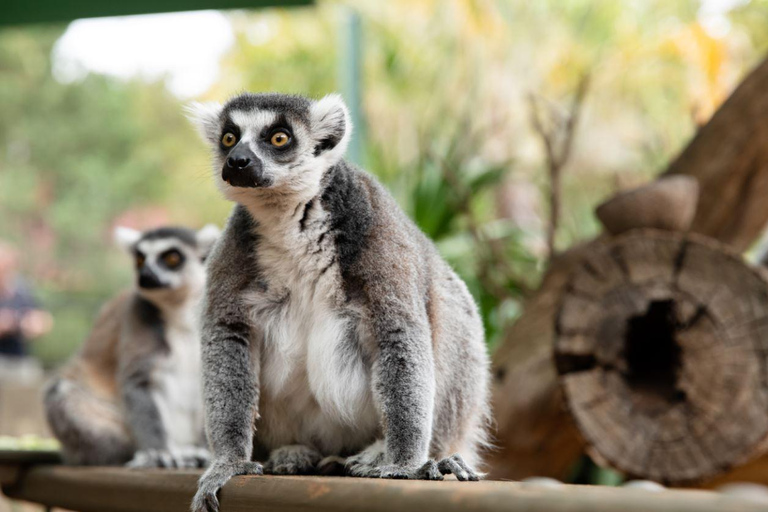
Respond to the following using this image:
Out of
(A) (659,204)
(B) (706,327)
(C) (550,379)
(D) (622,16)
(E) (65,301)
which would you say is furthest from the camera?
(D) (622,16)

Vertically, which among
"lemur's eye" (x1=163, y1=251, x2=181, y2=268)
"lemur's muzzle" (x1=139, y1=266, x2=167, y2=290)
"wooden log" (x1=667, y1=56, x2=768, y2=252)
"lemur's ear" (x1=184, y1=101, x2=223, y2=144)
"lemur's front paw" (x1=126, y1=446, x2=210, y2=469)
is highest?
"wooden log" (x1=667, y1=56, x2=768, y2=252)

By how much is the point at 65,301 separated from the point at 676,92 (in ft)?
36.6

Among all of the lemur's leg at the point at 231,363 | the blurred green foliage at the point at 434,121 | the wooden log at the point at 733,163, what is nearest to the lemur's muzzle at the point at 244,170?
the lemur's leg at the point at 231,363

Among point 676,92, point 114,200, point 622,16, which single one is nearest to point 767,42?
point 676,92

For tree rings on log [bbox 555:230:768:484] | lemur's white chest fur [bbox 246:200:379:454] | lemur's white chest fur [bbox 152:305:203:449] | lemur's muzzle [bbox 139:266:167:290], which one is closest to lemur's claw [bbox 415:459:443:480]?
lemur's white chest fur [bbox 246:200:379:454]

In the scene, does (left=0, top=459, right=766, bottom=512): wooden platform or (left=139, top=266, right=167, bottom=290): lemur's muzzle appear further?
(left=139, top=266, right=167, bottom=290): lemur's muzzle

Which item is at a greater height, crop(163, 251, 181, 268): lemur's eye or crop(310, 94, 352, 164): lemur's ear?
crop(310, 94, 352, 164): lemur's ear

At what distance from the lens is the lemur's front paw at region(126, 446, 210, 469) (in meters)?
4.63

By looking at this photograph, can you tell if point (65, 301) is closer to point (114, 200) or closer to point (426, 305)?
point (114, 200)

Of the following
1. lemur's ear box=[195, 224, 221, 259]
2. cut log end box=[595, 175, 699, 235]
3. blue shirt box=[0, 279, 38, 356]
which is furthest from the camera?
blue shirt box=[0, 279, 38, 356]

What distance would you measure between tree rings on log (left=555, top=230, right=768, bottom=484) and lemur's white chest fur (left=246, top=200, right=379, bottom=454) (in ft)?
6.64

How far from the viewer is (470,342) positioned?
10.7 ft

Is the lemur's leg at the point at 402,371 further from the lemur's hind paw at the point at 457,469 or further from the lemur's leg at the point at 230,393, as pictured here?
the lemur's leg at the point at 230,393

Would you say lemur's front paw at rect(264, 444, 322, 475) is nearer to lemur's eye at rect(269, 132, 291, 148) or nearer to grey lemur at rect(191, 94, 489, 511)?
grey lemur at rect(191, 94, 489, 511)
